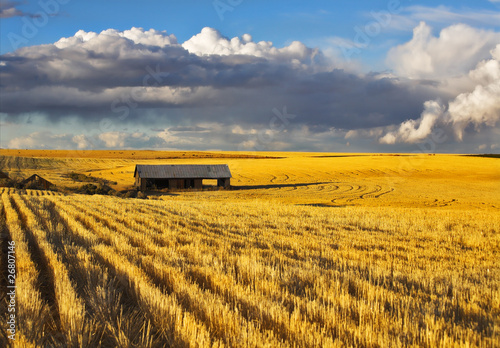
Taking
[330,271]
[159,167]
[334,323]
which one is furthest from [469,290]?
[159,167]

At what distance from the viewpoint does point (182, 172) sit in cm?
5481

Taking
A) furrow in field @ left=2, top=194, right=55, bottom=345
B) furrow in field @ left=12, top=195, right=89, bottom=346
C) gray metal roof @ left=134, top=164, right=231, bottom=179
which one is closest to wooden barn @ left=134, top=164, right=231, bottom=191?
gray metal roof @ left=134, top=164, right=231, bottom=179

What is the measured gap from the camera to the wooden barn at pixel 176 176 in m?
53.3

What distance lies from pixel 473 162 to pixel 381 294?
96543mm

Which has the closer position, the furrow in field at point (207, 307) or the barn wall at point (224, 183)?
the furrow in field at point (207, 307)

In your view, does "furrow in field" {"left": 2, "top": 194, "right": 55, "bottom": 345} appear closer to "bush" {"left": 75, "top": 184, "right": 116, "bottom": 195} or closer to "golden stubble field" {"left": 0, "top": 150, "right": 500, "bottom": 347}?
"golden stubble field" {"left": 0, "top": 150, "right": 500, "bottom": 347}

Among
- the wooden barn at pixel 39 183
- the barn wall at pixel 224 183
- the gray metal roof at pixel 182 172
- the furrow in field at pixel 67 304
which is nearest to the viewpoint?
the furrow in field at pixel 67 304

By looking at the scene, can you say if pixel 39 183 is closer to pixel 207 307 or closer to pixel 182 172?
pixel 182 172

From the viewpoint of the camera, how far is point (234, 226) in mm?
14719

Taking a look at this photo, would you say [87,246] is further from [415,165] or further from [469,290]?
[415,165]

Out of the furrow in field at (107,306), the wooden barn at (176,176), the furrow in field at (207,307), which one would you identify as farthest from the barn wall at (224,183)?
the furrow in field at (207,307)

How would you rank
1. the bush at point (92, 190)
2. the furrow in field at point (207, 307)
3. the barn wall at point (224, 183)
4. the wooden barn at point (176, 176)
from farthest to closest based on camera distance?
the barn wall at point (224, 183)
the wooden barn at point (176, 176)
the bush at point (92, 190)
the furrow in field at point (207, 307)

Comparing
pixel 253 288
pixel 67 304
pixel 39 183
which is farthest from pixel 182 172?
pixel 67 304

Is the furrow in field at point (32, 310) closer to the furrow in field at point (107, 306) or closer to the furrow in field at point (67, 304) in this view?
the furrow in field at point (67, 304)
